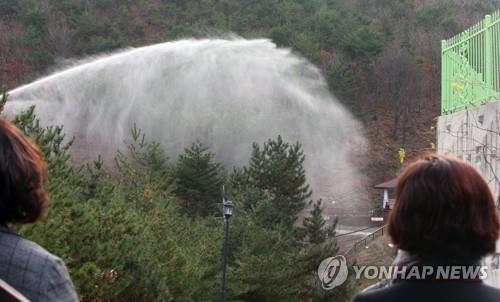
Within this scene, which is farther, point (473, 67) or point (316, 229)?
point (316, 229)

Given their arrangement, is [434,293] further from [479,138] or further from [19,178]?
[479,138]

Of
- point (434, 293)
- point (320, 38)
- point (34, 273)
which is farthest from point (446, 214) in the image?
point (320, 38)

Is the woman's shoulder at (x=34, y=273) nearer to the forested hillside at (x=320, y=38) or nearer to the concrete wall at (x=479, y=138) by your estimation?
the concrete wall at (x=479, y=138)

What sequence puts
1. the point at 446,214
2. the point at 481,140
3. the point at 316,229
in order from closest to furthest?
1. the point at 446,214
2. the point at 481,140
3. the point at 316,229

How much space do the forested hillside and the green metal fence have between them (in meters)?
33.2

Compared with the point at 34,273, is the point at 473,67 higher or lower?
higher

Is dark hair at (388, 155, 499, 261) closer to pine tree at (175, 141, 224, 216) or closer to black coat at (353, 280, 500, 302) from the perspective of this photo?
black coat at (353, 280, 500, 302)

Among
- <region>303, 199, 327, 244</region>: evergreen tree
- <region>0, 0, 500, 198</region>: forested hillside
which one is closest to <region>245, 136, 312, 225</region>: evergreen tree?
<region>303, 199, 327, 244</region>: evergreen tree

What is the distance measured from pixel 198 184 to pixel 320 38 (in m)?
26.3

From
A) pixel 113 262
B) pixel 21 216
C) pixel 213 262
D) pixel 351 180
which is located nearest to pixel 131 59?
pixel 351 180

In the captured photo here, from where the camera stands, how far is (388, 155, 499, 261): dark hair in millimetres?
1891

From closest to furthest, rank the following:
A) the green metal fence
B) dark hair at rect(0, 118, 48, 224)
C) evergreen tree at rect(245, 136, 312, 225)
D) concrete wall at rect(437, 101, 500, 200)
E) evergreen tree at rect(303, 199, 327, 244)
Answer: dark hair at rect(0, 118, 48, 224), concrete wall at rect(437, 101, 500, 200), the green metal fence, evergreen tree at rect(303, 199, 327, 244), evergreen tree at rect(245, 136, 312, 225)

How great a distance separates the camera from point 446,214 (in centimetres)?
189

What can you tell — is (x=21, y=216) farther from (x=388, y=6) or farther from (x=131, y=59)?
(x=388, y=6)
